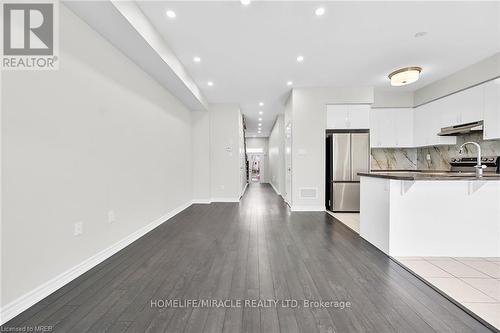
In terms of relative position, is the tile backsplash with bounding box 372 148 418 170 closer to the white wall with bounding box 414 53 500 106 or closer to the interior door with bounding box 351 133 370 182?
the interior door with bounding box 351 133 370 182

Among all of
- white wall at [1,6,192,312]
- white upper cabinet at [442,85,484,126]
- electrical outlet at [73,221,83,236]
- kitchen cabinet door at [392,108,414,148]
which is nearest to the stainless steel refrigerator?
kitchen cabinet door at [392,108,414,148]

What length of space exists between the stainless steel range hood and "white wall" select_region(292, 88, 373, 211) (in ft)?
5.20

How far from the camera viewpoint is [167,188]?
157 inches

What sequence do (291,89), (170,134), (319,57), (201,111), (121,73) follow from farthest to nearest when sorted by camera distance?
(201,111) → (291,89) → (170,134) → (319,57) → (121,73)

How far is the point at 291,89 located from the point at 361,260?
3.89 metres

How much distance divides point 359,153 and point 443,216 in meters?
2.41

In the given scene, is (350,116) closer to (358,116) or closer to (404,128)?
(358,116)

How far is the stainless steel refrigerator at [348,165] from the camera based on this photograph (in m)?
4.52

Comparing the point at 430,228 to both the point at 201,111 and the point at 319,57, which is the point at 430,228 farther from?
the point at 201,111

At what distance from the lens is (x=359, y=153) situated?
4.53m

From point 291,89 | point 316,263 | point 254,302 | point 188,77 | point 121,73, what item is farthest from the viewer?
point 291,89

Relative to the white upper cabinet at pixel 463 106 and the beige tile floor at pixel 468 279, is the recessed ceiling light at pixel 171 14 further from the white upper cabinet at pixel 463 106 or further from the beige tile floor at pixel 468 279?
the white upper cabinet at pixel 463 106

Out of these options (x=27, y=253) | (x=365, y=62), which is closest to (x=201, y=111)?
(x=365, y=62)

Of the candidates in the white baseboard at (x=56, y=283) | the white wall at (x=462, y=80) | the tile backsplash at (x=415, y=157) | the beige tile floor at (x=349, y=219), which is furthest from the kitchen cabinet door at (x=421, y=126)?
the white baseboard at (x=56, y=283)
